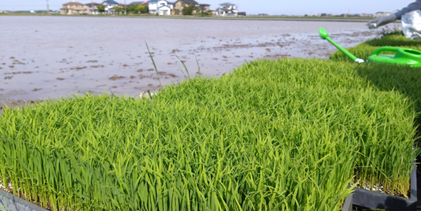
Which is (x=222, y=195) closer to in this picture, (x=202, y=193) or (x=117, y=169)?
(x=202, y=193)

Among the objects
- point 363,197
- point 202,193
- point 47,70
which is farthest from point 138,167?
point 47,70

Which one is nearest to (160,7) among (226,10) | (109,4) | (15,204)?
(226,10)

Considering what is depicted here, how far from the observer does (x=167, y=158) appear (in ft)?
5.64

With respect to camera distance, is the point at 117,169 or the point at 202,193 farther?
the point at 117,169

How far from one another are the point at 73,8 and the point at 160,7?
111ft

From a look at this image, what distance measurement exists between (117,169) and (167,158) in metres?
0.25

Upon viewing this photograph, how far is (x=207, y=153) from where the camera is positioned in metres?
1.75

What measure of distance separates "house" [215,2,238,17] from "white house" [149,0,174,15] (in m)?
15.3

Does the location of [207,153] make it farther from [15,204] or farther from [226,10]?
[226,10]

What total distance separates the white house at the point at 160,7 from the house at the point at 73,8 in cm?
2691

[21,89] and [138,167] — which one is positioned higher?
[138,167]

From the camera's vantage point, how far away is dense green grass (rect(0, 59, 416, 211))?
4.98ft

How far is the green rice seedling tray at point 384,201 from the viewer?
6.86ft

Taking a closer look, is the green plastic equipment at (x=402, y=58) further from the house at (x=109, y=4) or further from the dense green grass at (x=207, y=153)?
the house at (x=109, y=4)
